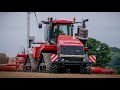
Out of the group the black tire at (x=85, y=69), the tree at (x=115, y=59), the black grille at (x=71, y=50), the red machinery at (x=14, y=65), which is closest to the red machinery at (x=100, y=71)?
the tree at (x=115, y=59)

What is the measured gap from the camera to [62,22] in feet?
38.3

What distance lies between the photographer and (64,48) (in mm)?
11586

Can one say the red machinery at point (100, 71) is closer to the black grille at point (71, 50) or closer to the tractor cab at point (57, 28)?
the black grille at point (71, 50)

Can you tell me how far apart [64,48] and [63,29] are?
49 cm

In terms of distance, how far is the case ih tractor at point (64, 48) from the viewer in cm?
1152

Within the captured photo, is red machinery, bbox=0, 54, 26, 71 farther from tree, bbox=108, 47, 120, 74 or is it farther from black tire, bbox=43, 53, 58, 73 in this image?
tree, bbox=108, 47, 120, 74

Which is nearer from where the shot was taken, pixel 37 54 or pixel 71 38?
pixel 71 38

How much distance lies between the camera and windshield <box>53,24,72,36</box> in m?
11.7

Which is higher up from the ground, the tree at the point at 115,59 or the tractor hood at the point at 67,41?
the tractor hood at the point at 67,41

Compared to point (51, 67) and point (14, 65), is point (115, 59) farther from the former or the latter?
point (14, 65)

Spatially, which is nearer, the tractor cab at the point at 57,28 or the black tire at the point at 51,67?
the black tire at the point at 51,67
